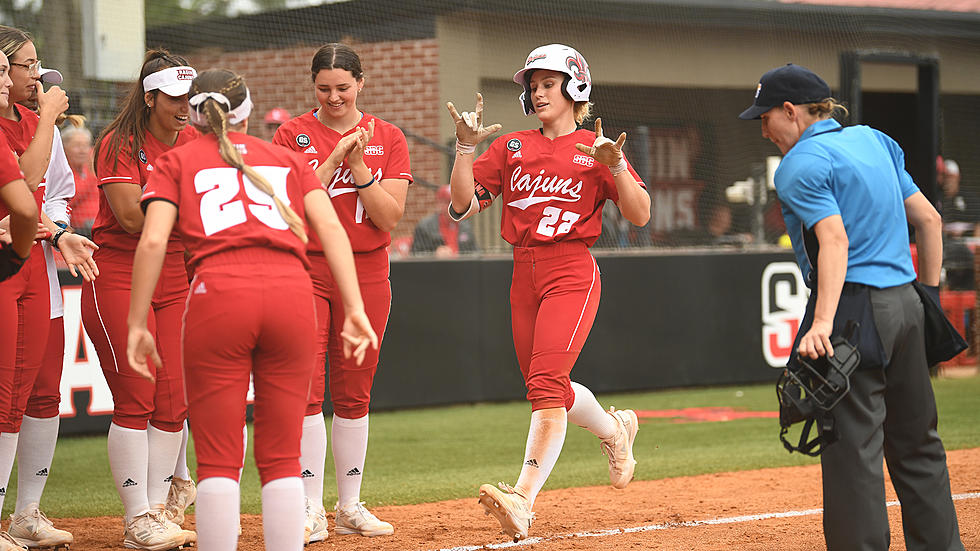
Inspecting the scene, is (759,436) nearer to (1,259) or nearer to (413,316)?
(413,316)

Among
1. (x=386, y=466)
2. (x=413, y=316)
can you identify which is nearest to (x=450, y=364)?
(x=413, y=316)

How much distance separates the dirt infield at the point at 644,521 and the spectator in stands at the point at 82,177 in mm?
3847

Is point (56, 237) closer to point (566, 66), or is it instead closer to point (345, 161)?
point (345, 161)

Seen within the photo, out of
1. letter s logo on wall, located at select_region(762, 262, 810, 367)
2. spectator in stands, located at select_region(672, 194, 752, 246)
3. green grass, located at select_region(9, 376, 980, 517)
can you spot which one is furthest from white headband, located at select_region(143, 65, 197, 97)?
letter s logo on wall, located at select_region(762, 262, 810, 367)

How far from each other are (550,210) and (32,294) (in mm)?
2380

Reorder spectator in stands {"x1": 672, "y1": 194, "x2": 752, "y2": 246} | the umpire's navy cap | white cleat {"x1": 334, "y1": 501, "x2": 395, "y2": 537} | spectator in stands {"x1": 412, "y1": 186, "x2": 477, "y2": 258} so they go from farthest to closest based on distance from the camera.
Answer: spectator in stands {"x1": 672, "y1": 194, "x2": 752, "y2": 246}, spectator in stands {"x1": 412, "y1": 186, "x2": 477, "y2": 258}, white cleat {"x1": 334, "y1": 501, "x2": 395, "y2": 537}, the umpire's navy cap

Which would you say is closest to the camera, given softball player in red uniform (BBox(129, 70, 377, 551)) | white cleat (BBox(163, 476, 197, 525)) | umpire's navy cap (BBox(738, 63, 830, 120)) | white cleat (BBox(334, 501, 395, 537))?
softball player in red uniform (BBox(129, 70, 377, 551))

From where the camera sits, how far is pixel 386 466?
7848 millimetres

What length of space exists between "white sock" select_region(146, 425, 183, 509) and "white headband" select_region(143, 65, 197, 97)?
5.15 feet

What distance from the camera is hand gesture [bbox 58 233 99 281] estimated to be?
191 inches

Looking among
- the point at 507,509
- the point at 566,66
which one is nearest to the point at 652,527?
the point at 507,509

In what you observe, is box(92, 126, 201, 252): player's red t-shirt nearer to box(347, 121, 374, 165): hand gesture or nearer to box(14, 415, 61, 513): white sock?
box(347, 121, 374, 165): hand gesture

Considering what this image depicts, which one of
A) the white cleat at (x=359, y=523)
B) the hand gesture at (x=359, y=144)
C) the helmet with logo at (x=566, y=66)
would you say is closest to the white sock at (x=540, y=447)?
the white cleat at (x=359, y=523)

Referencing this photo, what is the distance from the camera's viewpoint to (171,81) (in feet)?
16.5
